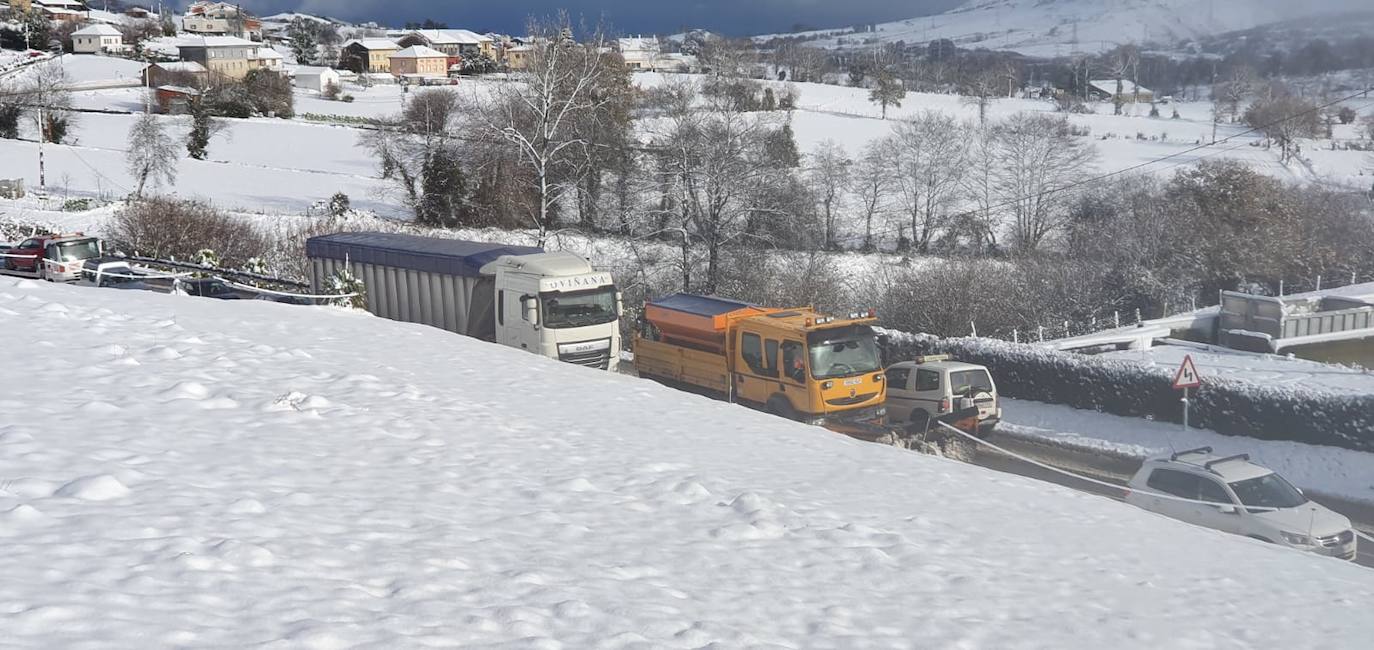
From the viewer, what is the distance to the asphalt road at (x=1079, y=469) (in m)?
16.6

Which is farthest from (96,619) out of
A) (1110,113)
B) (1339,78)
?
(1110,113)

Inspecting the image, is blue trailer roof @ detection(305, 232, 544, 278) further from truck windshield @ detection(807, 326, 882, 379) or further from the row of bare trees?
the row of bare trees

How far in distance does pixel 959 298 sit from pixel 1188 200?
59.3 feet

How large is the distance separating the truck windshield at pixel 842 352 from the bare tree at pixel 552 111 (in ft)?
56.5

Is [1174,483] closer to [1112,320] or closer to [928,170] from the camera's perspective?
[1112,320]

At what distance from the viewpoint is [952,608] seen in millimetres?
7145

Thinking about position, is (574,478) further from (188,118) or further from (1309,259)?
(188,118)

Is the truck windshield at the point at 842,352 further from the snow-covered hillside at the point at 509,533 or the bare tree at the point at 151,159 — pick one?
the bare tree at the point at 151,159

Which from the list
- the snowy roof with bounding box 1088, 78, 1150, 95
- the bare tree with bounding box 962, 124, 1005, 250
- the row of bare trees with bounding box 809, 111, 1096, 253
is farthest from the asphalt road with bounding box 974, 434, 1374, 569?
the snowy roof with bounding box 1088, 78, 1150, 95

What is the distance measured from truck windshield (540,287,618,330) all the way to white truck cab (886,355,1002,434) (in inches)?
236

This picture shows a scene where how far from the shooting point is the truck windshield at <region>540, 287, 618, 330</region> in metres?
20.0

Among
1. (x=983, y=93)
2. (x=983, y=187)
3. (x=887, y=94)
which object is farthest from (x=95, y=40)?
(x=983, y=187)

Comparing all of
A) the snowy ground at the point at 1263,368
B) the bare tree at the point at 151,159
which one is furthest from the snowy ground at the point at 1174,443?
the bare tree at the point at 151,159

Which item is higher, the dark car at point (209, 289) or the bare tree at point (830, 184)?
the bare tree at point (830, 184)
